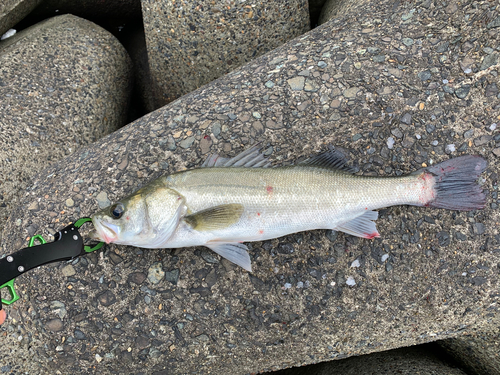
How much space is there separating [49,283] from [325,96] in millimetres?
2512

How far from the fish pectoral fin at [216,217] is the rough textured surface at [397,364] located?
71.5 inches

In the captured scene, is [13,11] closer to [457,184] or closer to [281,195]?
[281,195]

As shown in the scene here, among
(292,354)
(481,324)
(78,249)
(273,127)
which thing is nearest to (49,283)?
(78,249)

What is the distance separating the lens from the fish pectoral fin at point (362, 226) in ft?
7.87

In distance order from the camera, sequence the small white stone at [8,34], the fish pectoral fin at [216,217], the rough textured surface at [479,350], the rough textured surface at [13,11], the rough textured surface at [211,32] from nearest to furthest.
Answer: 1. the fish pectoral fin at [216,217]
2. the rough textured surface at [479,350]
3. the rough textured surface at [211,32]
4. the rough textured surface at [13,11]
5. the small white stone at [8,34]

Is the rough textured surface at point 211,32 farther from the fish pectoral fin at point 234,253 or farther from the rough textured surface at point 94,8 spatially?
the fish pectoral fin at point 234,253

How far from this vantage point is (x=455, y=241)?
8.20ft

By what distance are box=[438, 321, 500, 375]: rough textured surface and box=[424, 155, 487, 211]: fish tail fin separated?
107 cm

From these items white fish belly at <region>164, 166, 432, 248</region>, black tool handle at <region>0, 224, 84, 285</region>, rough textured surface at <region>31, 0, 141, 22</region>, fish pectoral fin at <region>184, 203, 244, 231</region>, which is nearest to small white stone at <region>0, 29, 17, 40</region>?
rough textured surface at <region>31, 0, 141, 22</region>

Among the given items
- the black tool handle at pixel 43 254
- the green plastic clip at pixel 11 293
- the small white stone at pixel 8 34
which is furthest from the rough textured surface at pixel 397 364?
the small white stone at pixel 8 34

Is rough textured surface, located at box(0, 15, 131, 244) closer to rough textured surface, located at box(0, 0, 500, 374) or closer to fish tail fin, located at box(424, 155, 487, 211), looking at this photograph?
rough textured surface, located at box(0, 0, 500, 374)

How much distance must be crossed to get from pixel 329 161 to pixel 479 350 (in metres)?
2.11

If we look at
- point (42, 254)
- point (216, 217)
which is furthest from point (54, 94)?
point (216, 217)

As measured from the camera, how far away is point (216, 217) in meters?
2.25
